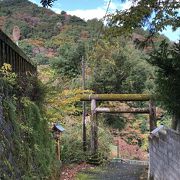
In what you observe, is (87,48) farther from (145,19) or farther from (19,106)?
(19,106)

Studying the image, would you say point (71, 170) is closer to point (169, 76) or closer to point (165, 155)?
point (165, 155)

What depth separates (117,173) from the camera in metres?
12.8

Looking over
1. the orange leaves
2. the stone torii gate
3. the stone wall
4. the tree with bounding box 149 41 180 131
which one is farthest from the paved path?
the tree with bounding box 149 41 180 131

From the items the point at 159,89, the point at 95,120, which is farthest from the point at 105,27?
the point at 95,120

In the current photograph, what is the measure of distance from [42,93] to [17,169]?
339 centimetres

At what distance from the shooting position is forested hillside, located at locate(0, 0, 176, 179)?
17.8 m

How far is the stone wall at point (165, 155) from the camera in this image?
607cm

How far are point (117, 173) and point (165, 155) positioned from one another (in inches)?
234

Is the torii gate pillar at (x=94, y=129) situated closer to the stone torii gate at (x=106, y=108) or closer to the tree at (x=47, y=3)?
the stone torii gate at (x=106, y=108)

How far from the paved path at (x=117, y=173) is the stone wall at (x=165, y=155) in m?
2.65

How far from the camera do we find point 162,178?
7609 millimetres

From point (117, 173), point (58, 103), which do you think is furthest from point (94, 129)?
point (58, 103)

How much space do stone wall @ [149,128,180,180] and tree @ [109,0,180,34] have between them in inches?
92.3

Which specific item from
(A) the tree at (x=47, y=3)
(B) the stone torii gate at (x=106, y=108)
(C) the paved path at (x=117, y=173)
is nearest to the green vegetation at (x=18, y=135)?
(A) the tree at (x=47, y=3)
